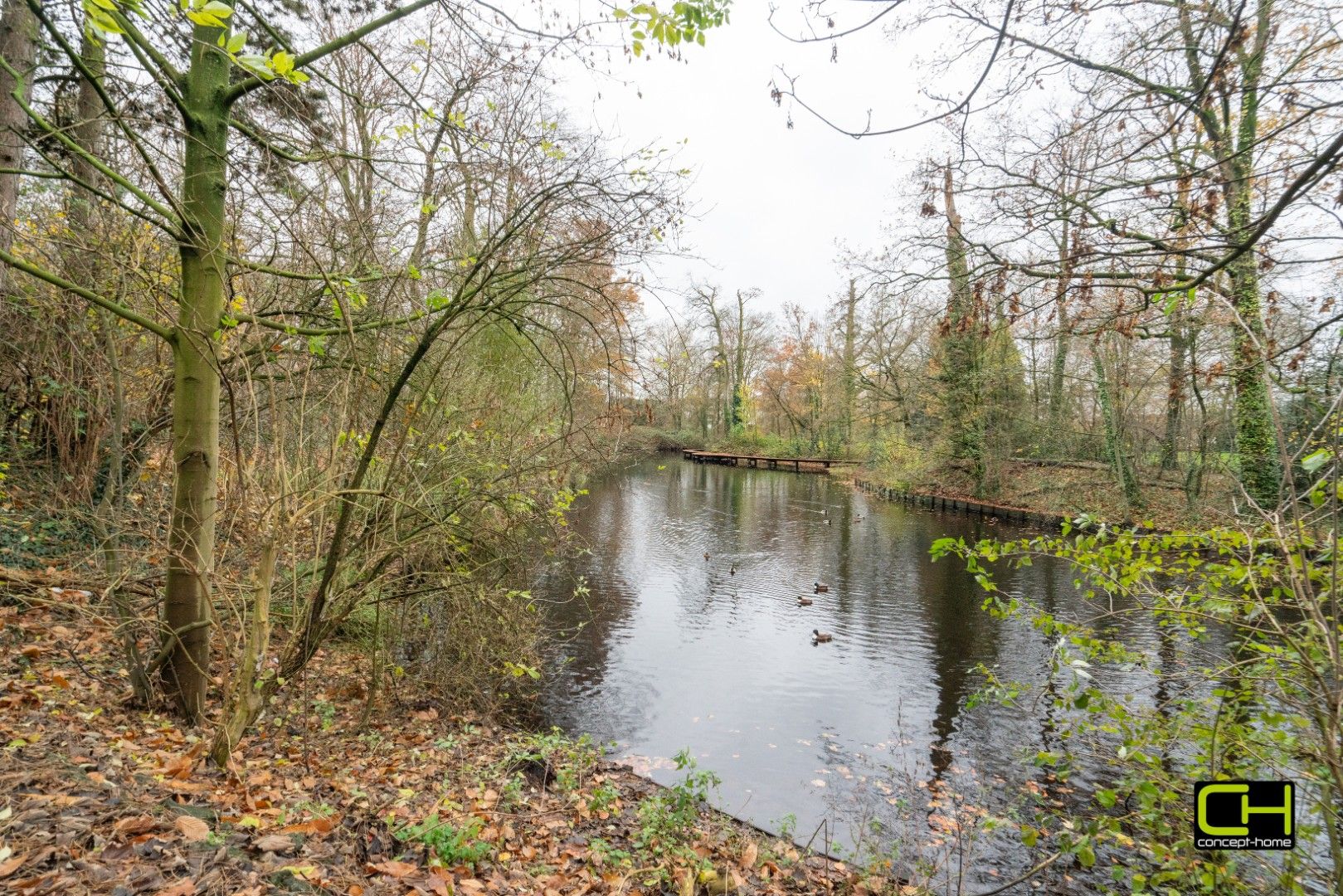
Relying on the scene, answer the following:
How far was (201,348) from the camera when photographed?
11.6 ft

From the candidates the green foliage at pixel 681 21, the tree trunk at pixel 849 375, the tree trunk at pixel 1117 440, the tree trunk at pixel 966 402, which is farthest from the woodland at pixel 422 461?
the tree trunk at pixel 849 375

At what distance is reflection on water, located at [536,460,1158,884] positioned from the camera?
607cm

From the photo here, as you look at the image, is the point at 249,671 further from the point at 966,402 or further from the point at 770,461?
the point at 770,461

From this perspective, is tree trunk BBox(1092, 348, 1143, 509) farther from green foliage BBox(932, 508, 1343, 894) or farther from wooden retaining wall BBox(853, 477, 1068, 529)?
green foliage BBox(932, 508, 1343, 894)

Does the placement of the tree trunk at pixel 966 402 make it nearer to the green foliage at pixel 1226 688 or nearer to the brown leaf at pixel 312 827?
the green foliage at pixel 1226 688

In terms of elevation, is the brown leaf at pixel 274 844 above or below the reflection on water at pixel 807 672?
above

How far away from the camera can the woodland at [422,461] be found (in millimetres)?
2801

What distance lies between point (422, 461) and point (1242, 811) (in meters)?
5.77

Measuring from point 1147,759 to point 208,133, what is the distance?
6036mm

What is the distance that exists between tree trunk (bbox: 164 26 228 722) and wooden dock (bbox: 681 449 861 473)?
1326 inches

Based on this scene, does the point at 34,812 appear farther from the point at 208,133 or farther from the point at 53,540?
the point at 53,540

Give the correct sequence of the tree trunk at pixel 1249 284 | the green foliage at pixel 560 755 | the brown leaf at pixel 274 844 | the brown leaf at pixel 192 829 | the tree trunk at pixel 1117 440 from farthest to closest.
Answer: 1. the tree trunk at pixel 1117 440
2. the green foliage at pixel 560 755
3. the tree trunk at pixel 1249 284
4. the brown leaf at pixel 274 844
5. the brown leaf at pixel 192 829

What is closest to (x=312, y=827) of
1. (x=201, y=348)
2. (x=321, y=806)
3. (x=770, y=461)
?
(x=321, y=806)

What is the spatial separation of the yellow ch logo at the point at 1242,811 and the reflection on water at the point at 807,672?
2077mm
